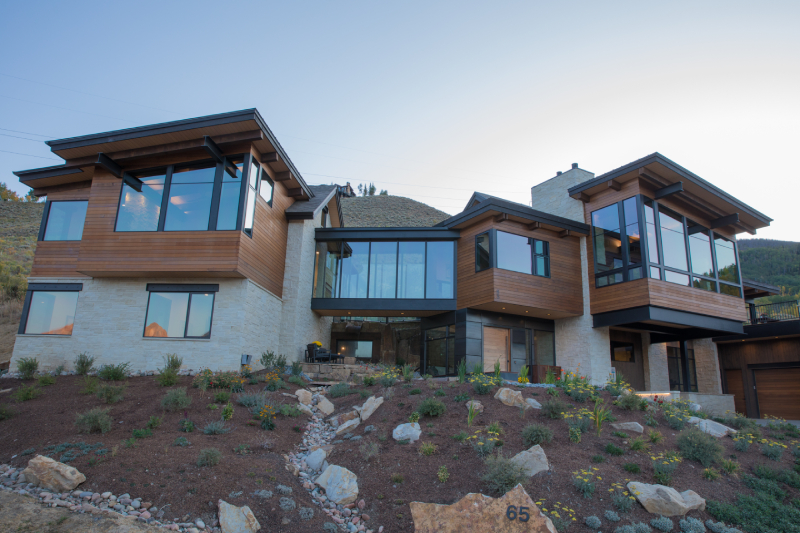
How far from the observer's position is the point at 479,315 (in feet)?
52.0

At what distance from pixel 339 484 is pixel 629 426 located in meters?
5.59

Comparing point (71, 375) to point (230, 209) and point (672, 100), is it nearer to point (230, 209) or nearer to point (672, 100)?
point (230, 209)

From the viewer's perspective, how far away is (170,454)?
682cm

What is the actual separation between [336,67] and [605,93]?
942 cm

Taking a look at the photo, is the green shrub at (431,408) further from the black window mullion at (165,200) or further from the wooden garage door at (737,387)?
the wooden garage door at (737,387)

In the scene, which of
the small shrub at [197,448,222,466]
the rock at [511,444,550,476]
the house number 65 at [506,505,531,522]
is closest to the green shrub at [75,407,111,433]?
the small shrub at [197,448,222,466]

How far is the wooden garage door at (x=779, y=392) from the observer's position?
667 inches

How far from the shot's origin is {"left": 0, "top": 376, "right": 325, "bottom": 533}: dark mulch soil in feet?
19.1

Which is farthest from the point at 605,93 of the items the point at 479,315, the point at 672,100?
the point at 479,315

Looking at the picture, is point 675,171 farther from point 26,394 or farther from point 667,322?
point 26,394

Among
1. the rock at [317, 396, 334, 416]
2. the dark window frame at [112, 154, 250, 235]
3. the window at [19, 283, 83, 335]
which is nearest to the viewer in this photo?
the rock at [317, 396, 334, 416]

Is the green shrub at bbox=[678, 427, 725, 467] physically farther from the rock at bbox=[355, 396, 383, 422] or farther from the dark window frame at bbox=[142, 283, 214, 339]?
the dark window frame at bbox=[142, 283, 214, 339]

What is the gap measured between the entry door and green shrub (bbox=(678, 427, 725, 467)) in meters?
7.99

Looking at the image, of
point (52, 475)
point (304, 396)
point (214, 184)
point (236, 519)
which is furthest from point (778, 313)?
point (52, 475)
